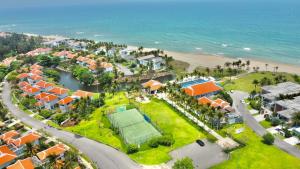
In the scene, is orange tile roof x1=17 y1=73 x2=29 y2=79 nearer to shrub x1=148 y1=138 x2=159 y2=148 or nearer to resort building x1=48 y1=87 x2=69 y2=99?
resort building x1=48 y1=87 x2=69 y2=99

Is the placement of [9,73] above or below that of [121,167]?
above

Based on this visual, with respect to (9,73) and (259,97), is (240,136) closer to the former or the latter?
(259,97)

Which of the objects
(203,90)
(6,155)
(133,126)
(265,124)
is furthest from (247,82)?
(6,155)

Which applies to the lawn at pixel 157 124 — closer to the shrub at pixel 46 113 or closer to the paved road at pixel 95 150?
the paved road at pixel 95 150

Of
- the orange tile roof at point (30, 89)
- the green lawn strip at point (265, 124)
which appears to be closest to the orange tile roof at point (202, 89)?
the green lawn strip at point (265, 124)

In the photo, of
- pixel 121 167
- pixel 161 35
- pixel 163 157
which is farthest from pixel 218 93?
pixel 161 35

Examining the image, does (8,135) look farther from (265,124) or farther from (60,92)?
(265,124)
